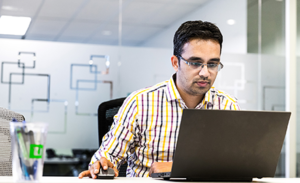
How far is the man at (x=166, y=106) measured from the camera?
152 centimetres

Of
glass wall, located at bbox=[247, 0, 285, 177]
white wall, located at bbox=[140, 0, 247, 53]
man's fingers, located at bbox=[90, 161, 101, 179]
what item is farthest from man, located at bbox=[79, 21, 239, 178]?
glass wall, located at bbox=[247, 0, 285, 177]

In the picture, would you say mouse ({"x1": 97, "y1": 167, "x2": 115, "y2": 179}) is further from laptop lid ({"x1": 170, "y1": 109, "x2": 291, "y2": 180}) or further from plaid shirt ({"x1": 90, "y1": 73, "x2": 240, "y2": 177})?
plaid shirt ({"x1": 90, "y1": 73, "x2": 240, "y2": 177})

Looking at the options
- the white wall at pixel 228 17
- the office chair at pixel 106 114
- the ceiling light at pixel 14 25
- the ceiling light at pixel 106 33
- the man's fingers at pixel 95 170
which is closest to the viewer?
the man's fingers at pixel 95 170

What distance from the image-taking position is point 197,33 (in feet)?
5.19

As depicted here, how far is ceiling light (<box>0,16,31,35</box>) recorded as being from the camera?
3248mm

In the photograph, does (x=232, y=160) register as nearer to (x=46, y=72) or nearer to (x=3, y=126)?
(x=3, y=126)

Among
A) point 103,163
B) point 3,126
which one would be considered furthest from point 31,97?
point 103,163

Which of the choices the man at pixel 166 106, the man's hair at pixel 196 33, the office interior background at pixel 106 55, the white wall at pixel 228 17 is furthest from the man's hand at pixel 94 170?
the white wall at pixel 228 17

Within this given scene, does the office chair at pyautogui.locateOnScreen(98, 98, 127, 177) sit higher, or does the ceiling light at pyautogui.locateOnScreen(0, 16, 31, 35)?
the ceiling light at pyautogui.locateOnScreen(0, 16, 31, 35)

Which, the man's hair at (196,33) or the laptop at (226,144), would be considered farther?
the man's hair at (196,33)

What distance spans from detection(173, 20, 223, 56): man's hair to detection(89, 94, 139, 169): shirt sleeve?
33cm

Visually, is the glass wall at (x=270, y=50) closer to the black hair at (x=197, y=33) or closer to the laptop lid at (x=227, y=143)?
the black hair at (x=197, y=33)

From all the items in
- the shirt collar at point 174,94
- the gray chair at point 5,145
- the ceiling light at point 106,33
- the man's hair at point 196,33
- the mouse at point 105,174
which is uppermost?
the ceiling light at point 106,33

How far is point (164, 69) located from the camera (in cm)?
362
